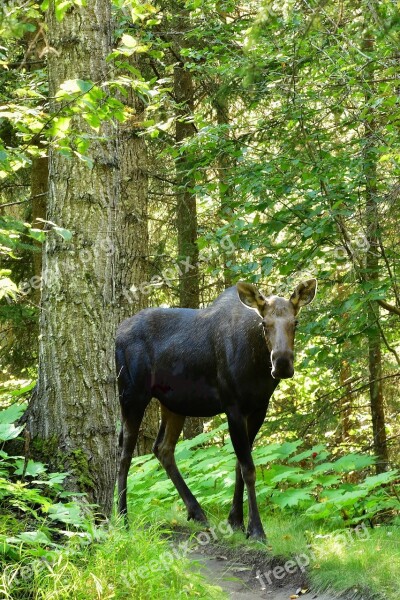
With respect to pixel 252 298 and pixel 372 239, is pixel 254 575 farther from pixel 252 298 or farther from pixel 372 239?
pixel 372 239

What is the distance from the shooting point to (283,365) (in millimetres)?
6902

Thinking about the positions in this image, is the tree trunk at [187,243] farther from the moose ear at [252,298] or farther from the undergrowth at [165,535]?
the moose ear at [252,298]

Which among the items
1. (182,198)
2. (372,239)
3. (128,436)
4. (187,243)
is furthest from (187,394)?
(182,198)

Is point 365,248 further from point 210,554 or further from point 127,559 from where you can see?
point 127,559

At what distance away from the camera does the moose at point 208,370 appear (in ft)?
25.1

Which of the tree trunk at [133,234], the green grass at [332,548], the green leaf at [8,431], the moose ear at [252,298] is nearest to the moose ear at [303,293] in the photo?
the moose ear at [252,298]

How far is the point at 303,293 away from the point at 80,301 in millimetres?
2275

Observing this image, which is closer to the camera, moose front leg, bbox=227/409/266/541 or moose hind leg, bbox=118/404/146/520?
moose front leg, bbox=227/409/266/541

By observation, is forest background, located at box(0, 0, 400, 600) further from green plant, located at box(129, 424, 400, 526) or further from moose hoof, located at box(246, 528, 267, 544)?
moose hoof, located at box(246, 528, 267, 544)

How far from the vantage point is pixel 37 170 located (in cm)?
1461

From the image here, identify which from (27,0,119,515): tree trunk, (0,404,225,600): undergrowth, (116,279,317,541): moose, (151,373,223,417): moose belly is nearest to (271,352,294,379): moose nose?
(116,279,317,541): moose

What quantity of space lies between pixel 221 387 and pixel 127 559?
292 cm

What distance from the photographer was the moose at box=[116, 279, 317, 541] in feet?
25.1

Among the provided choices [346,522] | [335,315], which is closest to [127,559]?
[346,522]
